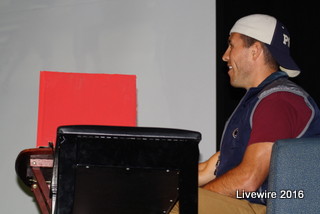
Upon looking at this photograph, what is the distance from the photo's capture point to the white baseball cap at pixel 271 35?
2.41 m

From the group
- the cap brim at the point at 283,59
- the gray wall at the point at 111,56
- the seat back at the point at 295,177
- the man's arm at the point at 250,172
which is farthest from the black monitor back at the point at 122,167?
the gray wall at the point at 111,56

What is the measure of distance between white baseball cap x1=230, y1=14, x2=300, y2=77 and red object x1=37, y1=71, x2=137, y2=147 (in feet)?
1.78

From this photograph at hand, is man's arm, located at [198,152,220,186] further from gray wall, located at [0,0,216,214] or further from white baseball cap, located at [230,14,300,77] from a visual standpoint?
gray wall, located at [0,0,216,214]

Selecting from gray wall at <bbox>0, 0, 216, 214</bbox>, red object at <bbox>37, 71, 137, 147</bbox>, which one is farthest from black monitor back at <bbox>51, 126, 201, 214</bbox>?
gray wall at <bbox>0, 0, 216, 214</bbox>

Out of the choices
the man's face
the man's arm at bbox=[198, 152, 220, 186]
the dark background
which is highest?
the dark background

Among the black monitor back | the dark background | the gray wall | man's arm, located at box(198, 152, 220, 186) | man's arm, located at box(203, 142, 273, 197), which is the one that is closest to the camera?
the black monitor back

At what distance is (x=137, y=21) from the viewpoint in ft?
10.8

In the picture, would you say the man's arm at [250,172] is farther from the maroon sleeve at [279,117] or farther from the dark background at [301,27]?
the dark background at [301,27]

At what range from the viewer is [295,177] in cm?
145

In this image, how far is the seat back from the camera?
4.73 ft

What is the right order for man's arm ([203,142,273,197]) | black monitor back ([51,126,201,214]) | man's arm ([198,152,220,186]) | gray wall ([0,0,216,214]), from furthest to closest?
gray wall ([0,0,216,214]) → man's arm ([198,152,220,186]) → man's arm ([203,142,273,197]) → black monitor back ([51,126,201,214])

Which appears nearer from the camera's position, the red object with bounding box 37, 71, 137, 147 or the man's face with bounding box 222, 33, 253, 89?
the red object with bounding box 37, 71, 137, 147

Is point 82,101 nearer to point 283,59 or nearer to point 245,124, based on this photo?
point 245,124

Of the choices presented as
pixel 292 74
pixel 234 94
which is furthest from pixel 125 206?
pixel 234 94
